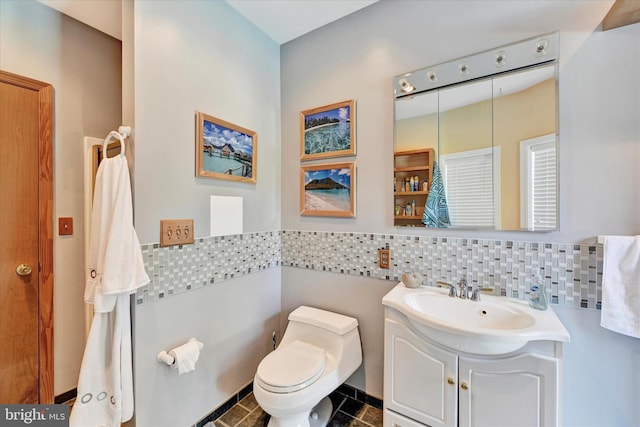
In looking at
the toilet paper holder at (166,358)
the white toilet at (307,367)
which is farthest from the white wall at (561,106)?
the toilet paper holder at (166,358)

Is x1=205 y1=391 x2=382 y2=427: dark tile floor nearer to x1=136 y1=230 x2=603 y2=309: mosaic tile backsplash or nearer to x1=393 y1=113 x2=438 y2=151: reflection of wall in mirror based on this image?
x1=136 y1=230 x2=603 y2=309: mosaic tile backsplash

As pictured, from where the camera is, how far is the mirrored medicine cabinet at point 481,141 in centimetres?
129

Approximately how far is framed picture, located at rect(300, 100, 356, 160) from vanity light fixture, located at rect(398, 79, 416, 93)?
33cm

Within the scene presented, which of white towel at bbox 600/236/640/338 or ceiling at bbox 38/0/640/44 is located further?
ceiling at bbox 38/0/640/44

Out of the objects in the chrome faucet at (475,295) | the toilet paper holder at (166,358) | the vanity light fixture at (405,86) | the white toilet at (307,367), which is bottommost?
the white toilet at (307,367)

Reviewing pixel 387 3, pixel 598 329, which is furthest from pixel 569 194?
pixel 387 3

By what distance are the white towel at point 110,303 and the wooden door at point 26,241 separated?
657 mm

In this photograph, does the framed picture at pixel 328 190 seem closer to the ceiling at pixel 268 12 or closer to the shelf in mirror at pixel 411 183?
the shelf in mirror at pixel 411 183

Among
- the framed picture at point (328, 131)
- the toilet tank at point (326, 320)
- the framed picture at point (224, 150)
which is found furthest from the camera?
the framed picture at point (328, 131)

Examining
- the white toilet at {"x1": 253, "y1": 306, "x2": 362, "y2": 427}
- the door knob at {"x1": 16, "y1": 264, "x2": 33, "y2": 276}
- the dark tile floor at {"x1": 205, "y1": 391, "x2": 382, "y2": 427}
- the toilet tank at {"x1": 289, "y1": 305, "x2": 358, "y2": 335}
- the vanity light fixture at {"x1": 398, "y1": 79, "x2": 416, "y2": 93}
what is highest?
the vanity light fixture at {"x1": 398, "y1": 79, "x2": 416, "y2": 93}

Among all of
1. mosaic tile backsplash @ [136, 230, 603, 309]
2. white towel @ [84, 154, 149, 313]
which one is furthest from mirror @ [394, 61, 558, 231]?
white towel @ [84, 154, 149, 313]

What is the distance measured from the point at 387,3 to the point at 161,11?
1.34 m

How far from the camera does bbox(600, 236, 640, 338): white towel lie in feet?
3.56

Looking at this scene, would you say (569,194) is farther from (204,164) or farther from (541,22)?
(204,164)
